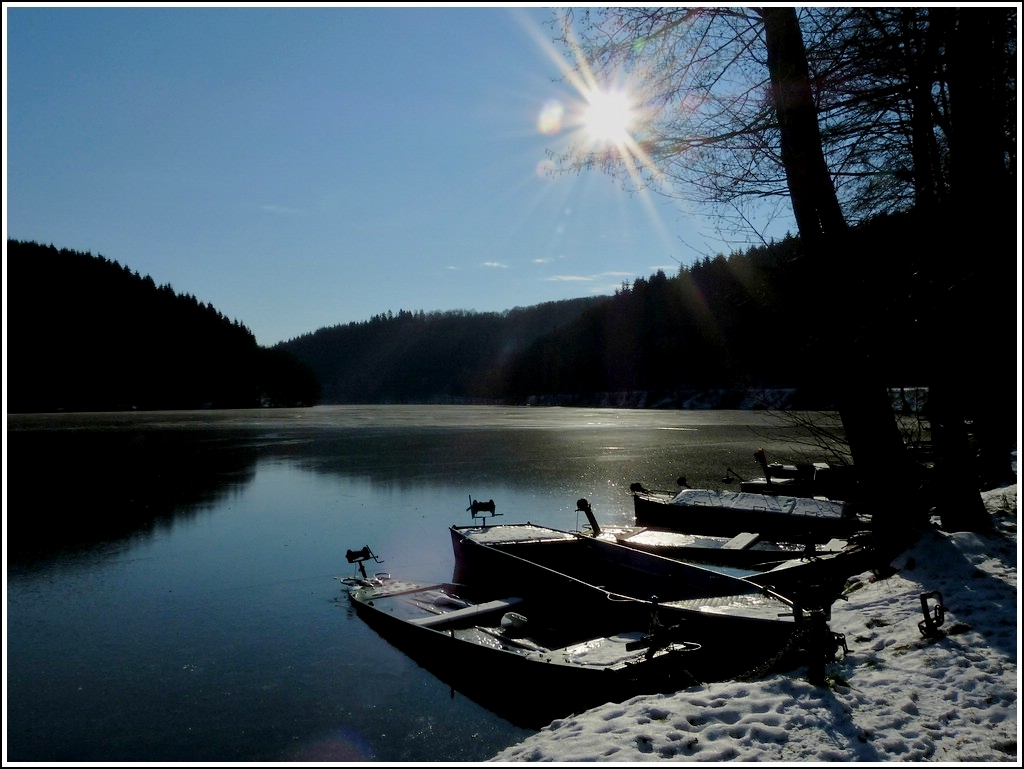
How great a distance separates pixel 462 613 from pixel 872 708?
7866 millimetres

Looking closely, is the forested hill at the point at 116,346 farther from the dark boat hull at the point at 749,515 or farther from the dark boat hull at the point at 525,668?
the dark boat hull at the point at 525,668

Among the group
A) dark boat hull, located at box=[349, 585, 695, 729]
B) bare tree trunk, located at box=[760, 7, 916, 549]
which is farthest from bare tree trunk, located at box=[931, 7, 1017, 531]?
dark boat hull, located at box=[349, 585, 695, 729]

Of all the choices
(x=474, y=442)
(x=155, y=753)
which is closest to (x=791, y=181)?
(x=155, y=753)

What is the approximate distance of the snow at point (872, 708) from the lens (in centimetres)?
534

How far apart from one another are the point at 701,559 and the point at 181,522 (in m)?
17.2

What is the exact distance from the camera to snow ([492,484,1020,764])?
5.34 meters

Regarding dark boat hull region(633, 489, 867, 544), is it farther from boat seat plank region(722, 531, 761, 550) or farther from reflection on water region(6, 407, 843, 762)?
reflection on water region(6, 407, 843, 762)

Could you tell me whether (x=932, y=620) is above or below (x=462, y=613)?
above

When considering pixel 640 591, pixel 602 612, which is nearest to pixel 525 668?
pixel 602 612

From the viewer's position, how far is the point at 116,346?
13512 centimetres

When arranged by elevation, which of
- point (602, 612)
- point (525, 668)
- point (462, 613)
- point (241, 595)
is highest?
point (602, 612)

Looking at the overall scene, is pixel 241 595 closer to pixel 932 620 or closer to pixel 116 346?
pixel 932 620

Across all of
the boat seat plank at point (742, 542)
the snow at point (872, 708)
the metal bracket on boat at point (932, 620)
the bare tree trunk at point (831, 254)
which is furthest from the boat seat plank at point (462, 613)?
the metal bracket on boat at point (932, 620)

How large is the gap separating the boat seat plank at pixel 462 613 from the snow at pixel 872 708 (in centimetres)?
543
